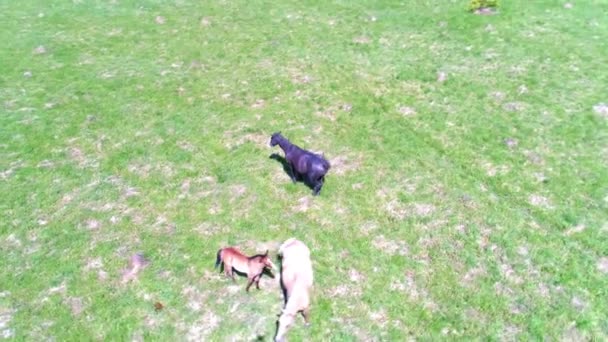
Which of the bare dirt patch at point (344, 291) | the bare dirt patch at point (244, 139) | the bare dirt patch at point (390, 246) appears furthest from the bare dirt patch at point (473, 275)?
the bare dirt patch at point (244, 139)

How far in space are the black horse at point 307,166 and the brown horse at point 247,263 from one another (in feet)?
9.93

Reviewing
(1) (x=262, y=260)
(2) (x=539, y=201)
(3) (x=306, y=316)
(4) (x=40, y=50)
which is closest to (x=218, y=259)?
(1) (x=262, y=260)

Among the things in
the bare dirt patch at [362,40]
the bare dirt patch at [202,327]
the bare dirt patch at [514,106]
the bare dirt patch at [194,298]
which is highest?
the bare dirt patch at [514,106]

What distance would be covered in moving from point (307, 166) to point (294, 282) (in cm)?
368

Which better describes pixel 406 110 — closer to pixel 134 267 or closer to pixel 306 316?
pixel 306 316

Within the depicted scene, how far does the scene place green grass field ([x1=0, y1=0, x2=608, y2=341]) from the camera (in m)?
10.1

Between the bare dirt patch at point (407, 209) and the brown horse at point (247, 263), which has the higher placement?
the brown horse at point (247, 263)

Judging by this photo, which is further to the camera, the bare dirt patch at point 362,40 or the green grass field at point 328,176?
the bare dirt patch at point 362,40

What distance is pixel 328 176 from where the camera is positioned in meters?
13.6

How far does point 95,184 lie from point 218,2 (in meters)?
16.3

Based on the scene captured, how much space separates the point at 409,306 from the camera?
10.1 metres

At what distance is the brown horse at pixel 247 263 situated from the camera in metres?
10.2

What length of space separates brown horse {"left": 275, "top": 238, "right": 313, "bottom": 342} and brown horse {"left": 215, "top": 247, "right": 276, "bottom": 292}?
0.42 meters

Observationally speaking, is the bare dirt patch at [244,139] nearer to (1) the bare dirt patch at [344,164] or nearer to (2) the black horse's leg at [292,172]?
(2) the black horse's leg at [292,172]
